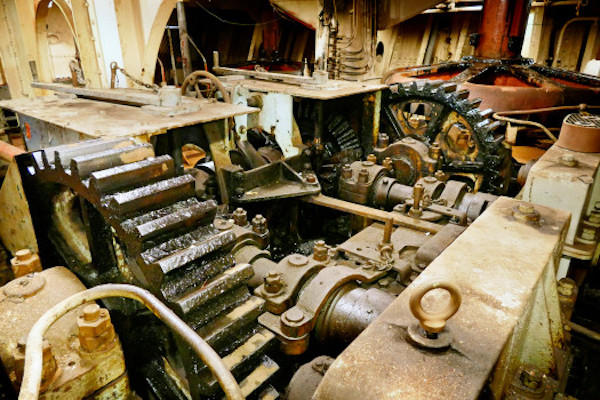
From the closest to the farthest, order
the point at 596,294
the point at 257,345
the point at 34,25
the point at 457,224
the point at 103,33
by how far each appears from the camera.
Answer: the point at 257,345 < the point at 457,224 < the point at 596,294 < the point at 103,33 < the point at 34,25

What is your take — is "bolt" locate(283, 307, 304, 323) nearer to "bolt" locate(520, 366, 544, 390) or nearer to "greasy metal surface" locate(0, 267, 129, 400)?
"greasy metal surface" locate(0, 267, 129, 400)

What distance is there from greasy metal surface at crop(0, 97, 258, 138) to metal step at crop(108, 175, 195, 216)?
0.95 m

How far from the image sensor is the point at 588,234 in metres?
2.73

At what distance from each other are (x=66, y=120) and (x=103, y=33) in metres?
2.79

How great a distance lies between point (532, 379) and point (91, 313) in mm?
1674

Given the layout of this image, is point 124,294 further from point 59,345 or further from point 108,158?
point 108,158

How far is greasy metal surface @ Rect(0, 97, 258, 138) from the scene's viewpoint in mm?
2963

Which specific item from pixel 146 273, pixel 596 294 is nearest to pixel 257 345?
pixel 146 273

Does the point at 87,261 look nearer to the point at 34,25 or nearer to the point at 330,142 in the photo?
the point at 330,142

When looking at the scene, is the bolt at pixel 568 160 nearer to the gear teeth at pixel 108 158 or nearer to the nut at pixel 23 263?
the gear teeth at pixel 108 158

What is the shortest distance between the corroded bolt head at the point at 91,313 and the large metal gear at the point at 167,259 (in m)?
0.29

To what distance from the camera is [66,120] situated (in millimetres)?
3291

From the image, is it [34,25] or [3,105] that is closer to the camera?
[3,105]

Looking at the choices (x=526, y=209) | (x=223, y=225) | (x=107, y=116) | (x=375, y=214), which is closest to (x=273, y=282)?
(x=223, y=225)
